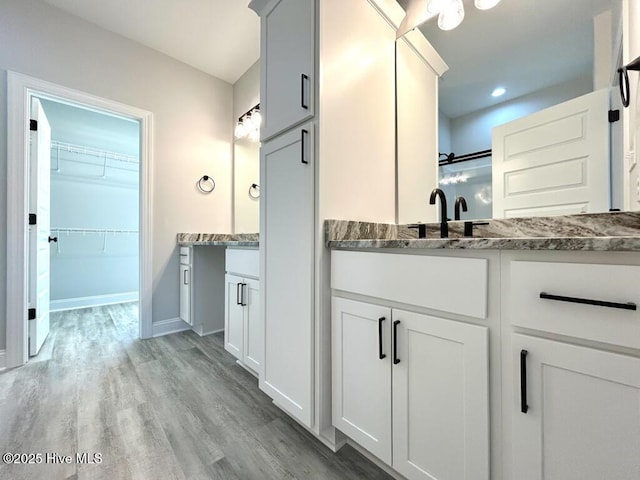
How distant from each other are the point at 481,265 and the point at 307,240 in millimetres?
651

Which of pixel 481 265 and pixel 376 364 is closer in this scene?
pixel 481 265

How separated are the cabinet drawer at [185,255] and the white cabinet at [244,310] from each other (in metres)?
0.80

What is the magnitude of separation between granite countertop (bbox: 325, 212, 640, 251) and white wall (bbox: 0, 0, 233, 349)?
209cm

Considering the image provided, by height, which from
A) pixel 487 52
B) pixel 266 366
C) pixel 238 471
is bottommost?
pixel 238 471

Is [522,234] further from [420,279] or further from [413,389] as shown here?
[413,389]

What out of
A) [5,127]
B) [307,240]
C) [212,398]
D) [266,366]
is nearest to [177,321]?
[212,398]

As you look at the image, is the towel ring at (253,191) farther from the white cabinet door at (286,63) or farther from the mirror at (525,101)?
the mirror at (525,101)

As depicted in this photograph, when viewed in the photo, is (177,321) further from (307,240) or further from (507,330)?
(507,330)

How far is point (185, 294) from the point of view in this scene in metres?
2.49

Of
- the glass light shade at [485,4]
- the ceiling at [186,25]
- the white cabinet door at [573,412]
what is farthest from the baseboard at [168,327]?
the glass light shade at [485,4]

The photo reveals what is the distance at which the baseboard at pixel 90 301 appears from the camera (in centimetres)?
337

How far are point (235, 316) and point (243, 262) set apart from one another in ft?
1.29

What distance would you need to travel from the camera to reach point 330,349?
1148mm

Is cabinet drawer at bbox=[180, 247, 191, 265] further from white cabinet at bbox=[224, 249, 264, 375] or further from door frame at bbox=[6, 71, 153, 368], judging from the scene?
door frame at bbox=[6, 71, 153, 368]
